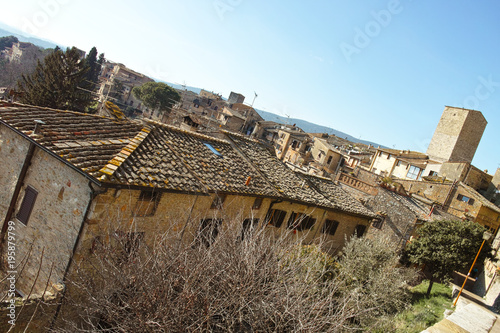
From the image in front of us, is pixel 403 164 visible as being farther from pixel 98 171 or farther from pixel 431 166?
pixel 98 171

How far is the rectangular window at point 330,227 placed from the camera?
17.0 metres

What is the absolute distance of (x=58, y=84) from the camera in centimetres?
3475

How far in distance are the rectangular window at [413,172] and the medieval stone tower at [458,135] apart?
6.22 meters

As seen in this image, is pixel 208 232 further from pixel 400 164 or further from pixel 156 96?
pixel 156 96

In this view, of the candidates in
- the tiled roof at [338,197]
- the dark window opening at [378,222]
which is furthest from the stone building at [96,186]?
the dark window opening at [378,222]

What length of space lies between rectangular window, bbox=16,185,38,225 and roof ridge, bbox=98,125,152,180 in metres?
2.83

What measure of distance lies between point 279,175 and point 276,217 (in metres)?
2.64

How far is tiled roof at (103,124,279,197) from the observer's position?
8.61m

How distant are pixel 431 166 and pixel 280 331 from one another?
159 feet

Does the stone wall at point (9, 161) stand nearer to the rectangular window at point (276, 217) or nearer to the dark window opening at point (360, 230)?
the rectangular window at point (276, 217)

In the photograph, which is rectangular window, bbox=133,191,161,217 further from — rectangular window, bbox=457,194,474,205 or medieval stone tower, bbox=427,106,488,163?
medieval stone tower, bbox=427,106,488,163

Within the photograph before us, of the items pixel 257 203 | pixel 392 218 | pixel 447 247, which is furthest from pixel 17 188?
pixel 447 247

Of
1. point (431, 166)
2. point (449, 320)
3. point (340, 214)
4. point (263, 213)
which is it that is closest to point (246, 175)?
point (263, 213)

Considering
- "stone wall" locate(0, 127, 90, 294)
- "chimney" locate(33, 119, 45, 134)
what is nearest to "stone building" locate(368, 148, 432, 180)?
"stone wall" locate(0, 127, 90, 294)
